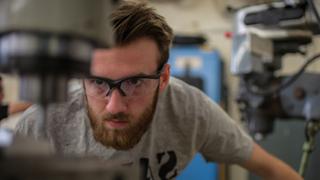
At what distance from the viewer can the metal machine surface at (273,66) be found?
1087 mm

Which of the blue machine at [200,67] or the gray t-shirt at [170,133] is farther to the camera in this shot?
the blue machine at [200,67]

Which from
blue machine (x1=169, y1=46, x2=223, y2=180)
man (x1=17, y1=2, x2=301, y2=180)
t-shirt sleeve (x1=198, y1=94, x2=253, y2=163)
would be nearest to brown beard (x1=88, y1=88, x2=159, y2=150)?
man (x1=17, y1=2, x2=301, y2=180)

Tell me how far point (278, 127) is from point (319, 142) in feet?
1.16

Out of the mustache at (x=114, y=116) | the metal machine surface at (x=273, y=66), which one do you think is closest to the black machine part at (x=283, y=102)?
the metal machine surface at (x=273, y=66)

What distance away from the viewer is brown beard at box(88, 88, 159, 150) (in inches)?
41.5

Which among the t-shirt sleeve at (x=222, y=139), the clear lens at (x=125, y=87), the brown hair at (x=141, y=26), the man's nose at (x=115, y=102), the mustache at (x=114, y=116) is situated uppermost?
the brown hair at (x=141, y=26)

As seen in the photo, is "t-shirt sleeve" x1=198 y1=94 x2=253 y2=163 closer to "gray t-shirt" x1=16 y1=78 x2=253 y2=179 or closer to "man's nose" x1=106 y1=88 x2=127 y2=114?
"gray t-shirt" x1=16 y1=78 x2=253 y2=179

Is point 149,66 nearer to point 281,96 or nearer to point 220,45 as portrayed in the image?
point 281,96

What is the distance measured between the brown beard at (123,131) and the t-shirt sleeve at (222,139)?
245 mm

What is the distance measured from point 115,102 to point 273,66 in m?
0.47

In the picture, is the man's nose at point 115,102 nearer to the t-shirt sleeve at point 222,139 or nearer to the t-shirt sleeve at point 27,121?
the t-shirt sleeve at point 27,121

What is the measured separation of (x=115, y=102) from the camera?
1005mm

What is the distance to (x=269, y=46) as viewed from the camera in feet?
3.78

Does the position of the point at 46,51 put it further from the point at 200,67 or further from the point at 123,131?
the point at 200,67
